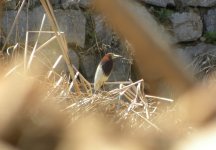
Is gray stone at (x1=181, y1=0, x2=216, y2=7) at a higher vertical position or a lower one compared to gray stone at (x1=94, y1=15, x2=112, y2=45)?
higher

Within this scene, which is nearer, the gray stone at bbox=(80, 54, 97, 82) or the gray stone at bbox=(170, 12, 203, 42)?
the gray stone at bbox=(80, 54, 97, 82)

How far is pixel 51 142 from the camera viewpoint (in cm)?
23

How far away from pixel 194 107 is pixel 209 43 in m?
2.57

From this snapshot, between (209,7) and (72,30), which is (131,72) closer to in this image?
(72,30)

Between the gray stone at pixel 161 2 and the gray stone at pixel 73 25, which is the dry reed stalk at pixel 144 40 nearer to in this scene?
the gray stone at pixel 73 25

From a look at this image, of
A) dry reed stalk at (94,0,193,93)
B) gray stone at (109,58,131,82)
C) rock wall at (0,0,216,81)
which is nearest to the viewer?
dry reed stalk at (94,0,193,93)

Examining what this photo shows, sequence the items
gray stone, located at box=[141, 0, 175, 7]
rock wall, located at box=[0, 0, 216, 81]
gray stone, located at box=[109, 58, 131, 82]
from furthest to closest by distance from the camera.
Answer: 1. gray stone, located at box=[141, 0, 175, 7]
2. gray stone, located at box=[109, 58, 131, 82]
3. rock wall, located at box=[0, 0, 216, 81]

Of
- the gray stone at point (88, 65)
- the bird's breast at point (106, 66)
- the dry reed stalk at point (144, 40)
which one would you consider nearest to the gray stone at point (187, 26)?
the gray stone at point (88, 65)

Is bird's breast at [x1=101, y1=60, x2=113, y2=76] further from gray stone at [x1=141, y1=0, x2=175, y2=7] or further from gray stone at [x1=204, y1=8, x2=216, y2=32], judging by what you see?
gray stone at [x1=204, y1=8, x2=216, y2=32]

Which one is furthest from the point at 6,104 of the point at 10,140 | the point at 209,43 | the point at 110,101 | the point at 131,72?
the point at 209,43

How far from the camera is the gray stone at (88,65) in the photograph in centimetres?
260

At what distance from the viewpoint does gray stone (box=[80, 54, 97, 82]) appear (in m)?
2.60

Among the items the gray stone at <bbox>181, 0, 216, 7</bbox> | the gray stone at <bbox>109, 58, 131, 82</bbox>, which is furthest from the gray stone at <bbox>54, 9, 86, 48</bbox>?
the gray stone at <bbox>181, 0, 216, 7</bbox>

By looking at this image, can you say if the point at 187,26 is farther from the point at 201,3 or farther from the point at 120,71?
the point at 120,71
